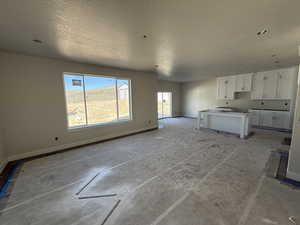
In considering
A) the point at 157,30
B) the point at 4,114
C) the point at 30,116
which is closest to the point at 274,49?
the point at 157,30

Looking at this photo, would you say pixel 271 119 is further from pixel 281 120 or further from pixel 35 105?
pixel 35 105

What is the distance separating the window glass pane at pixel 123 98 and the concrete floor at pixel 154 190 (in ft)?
6.62

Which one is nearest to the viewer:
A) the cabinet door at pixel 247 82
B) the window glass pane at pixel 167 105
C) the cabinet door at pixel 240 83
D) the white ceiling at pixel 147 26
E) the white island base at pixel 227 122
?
the white ceiling at pixel 147 26

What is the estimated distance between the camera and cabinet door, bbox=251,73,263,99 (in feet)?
19.3

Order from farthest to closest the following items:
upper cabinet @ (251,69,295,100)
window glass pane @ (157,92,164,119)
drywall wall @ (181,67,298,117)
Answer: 1. window glass pane @ (157,92,164,119)
2. drywall wall @ (181,67,298,117)
3. upper cabinet @ (251,69,295,100)

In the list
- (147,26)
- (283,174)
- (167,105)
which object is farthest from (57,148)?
(167,105)

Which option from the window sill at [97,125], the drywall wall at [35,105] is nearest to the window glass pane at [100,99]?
the window sill at [97,125]

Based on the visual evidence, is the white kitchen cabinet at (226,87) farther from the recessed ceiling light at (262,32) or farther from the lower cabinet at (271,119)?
the recessed ceiling light at (262,32)

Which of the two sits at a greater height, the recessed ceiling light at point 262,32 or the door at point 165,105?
the recessed ceiling light at point 262,32

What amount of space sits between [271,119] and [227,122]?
2225 millimetres

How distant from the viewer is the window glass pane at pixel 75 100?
382 centimetres

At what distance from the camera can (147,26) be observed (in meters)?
1.96

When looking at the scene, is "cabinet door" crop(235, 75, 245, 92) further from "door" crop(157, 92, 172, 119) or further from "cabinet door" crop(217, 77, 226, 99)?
"door" crop(157, 92, 172, 119)

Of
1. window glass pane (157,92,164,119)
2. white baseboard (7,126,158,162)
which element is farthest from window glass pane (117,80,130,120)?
window glass pane (157,92,164,119)
